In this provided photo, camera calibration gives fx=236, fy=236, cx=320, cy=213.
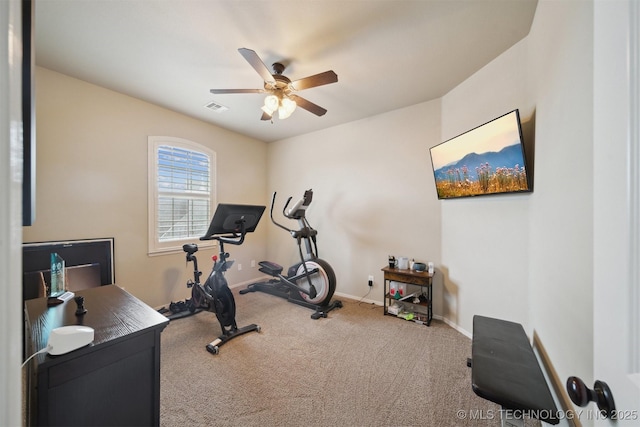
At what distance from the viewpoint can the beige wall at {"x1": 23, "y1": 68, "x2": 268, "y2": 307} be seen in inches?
97.0

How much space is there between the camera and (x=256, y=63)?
1.85m

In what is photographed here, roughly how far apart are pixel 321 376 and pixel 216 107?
137 inches

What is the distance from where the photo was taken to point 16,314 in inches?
16.3

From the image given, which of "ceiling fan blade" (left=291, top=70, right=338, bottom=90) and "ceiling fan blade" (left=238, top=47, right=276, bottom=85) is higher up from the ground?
"ceiling fan blade" (left=238, top=47, right=276, bottom=85)

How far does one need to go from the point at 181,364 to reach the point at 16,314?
2.22m

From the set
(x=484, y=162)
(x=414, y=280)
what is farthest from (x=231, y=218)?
(x=484, y=162)

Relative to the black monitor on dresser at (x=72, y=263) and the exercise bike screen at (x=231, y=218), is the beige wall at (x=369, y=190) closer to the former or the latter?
the exercise bike screen at (x=231, y=218)

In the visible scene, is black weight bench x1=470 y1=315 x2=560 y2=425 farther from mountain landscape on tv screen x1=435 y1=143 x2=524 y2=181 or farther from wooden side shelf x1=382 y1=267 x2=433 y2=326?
mountain landscape on tv screen x1=435 y1=143 x2=524 y2=181

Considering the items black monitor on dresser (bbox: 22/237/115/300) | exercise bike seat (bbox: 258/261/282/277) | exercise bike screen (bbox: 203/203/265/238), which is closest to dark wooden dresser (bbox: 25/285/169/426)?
exercise bike screen (bbox: 203/203/265/238)

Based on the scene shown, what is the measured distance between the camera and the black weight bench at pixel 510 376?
1.10 metres

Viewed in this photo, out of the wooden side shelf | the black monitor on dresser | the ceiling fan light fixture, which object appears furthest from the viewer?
the wooden side shelf

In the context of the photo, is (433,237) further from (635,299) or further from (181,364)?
(181,364)

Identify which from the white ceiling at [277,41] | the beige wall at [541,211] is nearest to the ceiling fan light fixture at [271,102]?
the white ceiling at [277,41]

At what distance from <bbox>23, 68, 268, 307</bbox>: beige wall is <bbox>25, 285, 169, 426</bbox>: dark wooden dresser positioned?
5.96 ft
